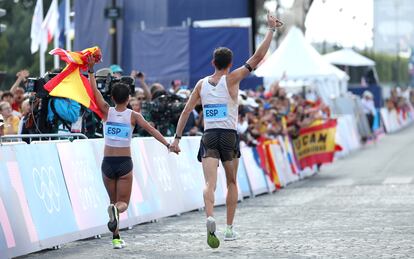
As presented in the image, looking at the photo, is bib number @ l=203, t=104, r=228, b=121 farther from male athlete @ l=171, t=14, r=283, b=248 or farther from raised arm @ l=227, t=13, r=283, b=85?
raised arm @ l=227, t=13, r=283, b=85

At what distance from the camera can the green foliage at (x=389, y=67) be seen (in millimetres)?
80188

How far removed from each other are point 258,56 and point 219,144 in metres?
0.98

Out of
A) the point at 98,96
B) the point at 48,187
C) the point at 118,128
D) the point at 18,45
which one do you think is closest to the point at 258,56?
the point at 118,128

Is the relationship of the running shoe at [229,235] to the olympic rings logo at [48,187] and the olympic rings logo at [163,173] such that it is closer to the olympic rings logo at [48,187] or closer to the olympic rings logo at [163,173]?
the olympic rings logo at [48,187]

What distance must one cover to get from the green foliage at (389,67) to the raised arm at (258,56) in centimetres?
6359

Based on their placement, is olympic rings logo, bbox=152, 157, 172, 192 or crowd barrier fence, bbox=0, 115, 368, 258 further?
olympic rings logo, bbox=152, 157, 172, 192

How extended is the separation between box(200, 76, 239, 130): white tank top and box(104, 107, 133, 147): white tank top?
82 cm

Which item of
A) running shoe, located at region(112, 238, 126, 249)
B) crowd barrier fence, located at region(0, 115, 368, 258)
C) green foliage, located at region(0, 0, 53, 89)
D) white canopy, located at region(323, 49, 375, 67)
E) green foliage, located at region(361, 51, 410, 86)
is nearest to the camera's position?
crowd barrier fence, located at region(0, 115, 368, 258)

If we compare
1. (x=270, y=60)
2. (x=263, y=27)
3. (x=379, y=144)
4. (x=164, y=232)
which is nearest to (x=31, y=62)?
(x=263, y=27)

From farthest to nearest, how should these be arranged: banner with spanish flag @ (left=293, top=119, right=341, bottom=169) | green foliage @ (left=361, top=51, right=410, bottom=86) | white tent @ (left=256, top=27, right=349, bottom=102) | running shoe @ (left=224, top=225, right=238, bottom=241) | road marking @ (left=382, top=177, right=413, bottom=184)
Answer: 1. green foliage @ (left=361, top=51, right=410, bottom=86)
2. white tent @ (left=256, top=27, right=349, bottom=102)
3. banner with spanish flag @ (left=293, top=119, right=341, bottom=169)
4. road marking @ (left=382, top=177, right=413, bottom=184)
5. running shoe @ (left=224, top=225, right=238, bottom=241)

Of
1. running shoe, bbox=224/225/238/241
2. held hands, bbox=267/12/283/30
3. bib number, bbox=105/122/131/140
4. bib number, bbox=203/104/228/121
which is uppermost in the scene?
held hands, bbox=267/12/283/30

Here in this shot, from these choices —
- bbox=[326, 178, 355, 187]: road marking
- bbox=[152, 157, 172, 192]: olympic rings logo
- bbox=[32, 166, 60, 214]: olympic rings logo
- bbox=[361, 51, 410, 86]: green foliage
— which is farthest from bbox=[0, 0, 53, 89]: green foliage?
bbox=[32, 166, 60, 214]: olympic rings logo

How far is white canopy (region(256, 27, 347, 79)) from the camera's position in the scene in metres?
32.5

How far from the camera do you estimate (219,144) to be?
12445 mm
